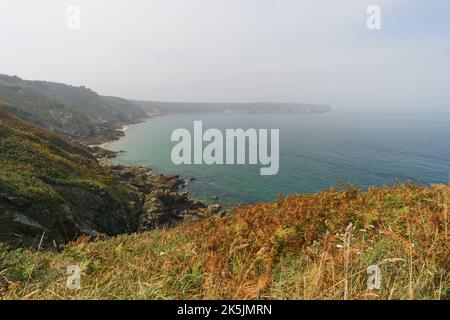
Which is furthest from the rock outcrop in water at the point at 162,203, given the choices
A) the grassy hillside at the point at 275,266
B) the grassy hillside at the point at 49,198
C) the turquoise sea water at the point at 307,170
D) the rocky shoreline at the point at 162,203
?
the grassy hillside at the point at 275,266

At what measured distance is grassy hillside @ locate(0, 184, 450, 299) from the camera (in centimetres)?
332

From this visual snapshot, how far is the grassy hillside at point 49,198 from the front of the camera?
1441 cm

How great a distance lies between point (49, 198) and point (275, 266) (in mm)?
18186

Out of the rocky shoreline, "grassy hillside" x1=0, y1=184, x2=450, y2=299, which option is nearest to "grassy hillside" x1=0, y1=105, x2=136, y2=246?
the rocky shoreline

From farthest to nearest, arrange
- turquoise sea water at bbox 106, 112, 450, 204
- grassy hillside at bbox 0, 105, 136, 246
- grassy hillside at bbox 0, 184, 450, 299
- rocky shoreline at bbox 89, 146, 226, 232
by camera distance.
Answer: turquoise sea water at bbox 106, 112, 450, 204 → rocky shoreline at bbox 89, 146, 226, 232 → grassy hillside at bbox 0, 105, 136, 246 → grassy hillside at bbox 0, 184, 450, 299

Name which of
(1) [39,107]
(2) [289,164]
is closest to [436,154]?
(2) [289,164]

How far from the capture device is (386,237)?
4473 mm

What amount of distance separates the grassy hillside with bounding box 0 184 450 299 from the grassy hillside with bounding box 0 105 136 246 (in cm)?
756

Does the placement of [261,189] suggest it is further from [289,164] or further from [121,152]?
[121,152]

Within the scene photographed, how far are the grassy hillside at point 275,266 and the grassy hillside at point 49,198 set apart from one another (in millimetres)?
7555

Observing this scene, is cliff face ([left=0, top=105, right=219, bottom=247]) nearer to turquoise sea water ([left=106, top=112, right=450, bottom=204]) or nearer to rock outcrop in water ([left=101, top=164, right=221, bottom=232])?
rock outcrop in water ([left=101, top=164, right=221, bottom=232])
